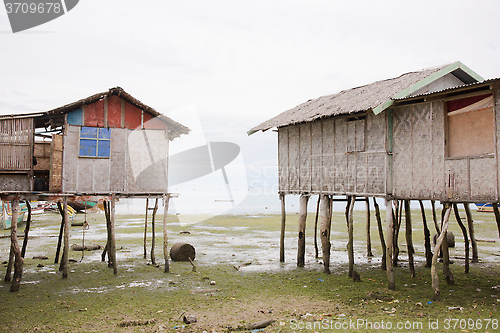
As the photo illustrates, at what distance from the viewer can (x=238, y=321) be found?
8.96m

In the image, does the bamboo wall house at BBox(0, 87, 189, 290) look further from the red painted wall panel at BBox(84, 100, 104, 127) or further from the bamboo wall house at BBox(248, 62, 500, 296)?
the bamboo wall house at BBox(248, 62, 500, 296)

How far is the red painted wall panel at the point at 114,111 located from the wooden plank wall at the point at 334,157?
6.80 meters

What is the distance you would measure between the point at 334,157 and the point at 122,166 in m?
8.05

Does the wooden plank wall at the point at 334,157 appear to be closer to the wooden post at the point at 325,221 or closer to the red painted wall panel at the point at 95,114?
the wooden post at the point at 325,221

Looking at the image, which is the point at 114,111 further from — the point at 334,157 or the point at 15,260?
the point at 334,157

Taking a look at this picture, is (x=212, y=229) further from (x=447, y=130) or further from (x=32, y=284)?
(x=447, y=130)

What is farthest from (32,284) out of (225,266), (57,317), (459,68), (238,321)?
(459,68)

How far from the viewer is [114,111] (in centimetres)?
1468

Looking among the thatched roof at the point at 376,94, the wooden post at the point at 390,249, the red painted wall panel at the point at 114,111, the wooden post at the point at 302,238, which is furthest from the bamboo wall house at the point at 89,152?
the wooden post at the point at 390,249

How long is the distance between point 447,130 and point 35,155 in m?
13.8

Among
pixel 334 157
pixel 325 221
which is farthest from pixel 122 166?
pixel 325 221

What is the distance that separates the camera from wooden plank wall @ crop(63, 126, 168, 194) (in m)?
13.9

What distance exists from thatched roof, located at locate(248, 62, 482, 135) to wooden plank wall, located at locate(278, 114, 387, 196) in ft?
1.98

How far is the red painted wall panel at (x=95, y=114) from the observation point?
14258 millimetres
